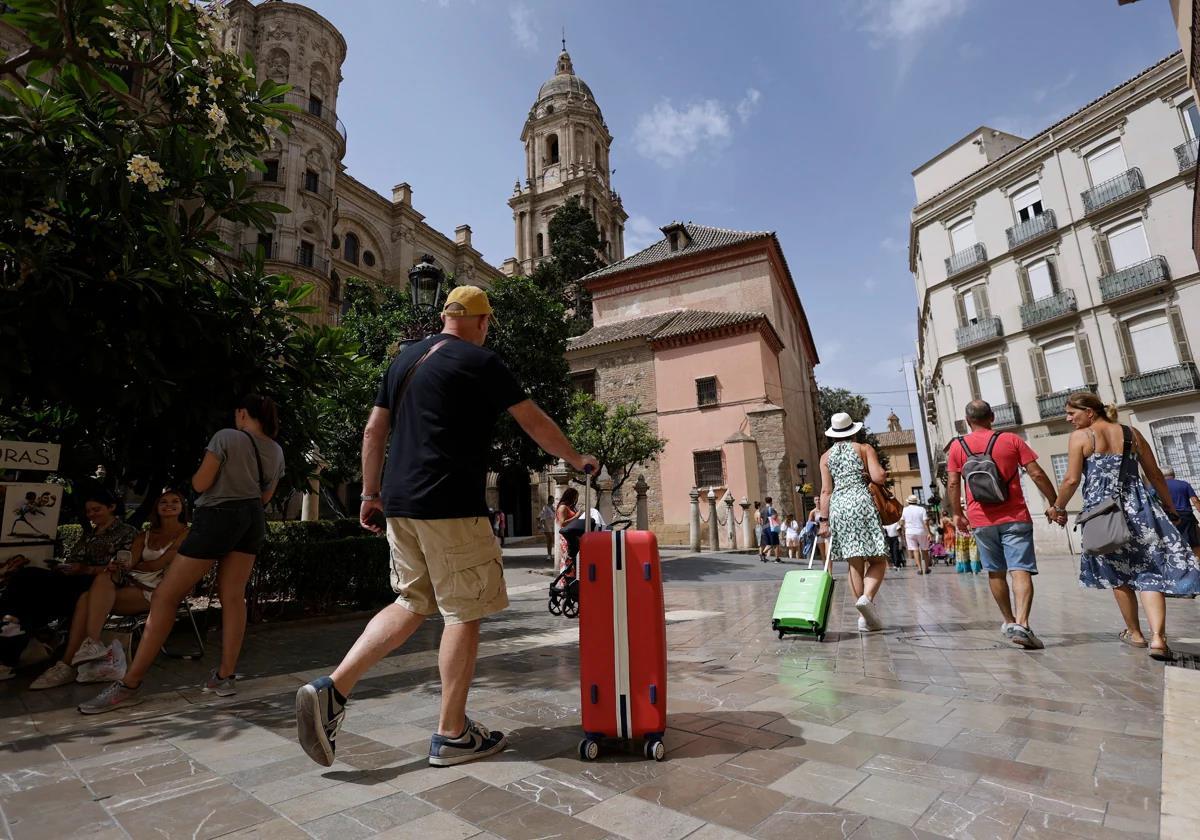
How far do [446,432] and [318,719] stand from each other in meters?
1.16

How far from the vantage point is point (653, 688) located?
240cm

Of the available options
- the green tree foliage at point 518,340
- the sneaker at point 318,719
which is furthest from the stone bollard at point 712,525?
the sneaker at point 318,719

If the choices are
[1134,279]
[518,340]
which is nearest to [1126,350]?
[1134,279]

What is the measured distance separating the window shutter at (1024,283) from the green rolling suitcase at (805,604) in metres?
23.9

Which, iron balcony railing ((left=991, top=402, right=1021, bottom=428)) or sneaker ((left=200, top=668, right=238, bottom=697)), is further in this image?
iron balcony railing ((left=991, top=402, right=1021, bottom=428))

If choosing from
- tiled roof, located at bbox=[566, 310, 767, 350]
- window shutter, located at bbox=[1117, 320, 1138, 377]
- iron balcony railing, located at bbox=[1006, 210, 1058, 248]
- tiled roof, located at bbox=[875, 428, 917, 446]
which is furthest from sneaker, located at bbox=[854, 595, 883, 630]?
tiled roof, located at bbox=[875, 428, 917, 446]

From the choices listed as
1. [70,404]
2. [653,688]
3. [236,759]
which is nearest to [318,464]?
[70,404]

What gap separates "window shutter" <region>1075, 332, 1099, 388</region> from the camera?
68.2 ft

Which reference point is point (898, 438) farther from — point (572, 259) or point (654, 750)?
point (654, 750)

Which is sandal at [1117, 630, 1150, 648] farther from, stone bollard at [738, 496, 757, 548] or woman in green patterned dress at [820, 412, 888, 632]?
stone bollard at [738, 496, 757, 548]

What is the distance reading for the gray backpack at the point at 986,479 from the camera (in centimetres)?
457

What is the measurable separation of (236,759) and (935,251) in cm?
3080

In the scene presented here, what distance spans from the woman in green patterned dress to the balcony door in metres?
23.8

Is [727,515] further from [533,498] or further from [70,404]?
[70,404]
